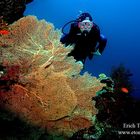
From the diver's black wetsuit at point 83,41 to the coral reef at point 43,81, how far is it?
2.48 meters

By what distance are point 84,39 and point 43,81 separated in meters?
3.30

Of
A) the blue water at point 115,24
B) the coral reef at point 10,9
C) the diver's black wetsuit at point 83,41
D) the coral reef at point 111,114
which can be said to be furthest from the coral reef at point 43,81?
the blue water at point 115,24

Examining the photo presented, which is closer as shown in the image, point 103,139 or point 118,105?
point 103,139

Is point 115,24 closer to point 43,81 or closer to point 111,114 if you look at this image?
point 111,114

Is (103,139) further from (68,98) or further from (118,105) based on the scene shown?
(68,98)

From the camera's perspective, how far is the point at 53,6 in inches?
4921

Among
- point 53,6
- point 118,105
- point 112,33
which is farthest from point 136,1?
point 118,105

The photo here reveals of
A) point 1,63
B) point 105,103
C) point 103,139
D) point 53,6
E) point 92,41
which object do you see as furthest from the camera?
point 53,6

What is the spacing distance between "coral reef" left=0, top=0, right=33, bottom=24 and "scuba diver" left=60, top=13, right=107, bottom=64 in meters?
1.48

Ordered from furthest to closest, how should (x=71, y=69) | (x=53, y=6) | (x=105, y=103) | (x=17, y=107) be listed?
(x=53, y=6) → (x=105, y=103) → (x=71, y=69) → (x=17, y=107)

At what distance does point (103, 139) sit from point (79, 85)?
229 cm

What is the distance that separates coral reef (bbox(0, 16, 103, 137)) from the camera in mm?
4004

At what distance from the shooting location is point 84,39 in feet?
23.2

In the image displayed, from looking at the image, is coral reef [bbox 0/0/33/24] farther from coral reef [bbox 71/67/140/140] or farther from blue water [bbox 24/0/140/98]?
blue water [bbox 24/0/140/98]
